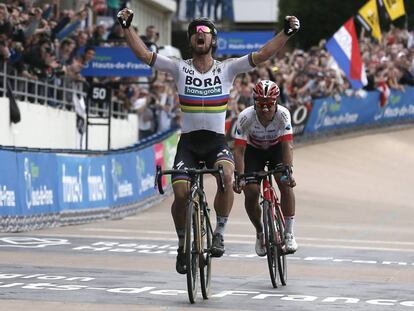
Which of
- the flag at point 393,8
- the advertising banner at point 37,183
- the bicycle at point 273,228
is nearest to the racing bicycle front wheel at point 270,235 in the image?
the bicycle at point 273,228

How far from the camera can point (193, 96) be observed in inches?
460

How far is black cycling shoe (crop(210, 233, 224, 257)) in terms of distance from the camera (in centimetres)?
1143

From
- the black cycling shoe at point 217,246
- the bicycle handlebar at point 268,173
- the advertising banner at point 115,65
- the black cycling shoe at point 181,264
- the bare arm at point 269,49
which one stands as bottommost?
the advertising banner at point 115,65

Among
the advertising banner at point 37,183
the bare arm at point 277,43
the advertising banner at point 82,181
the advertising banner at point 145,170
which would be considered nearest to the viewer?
the bare arm at point 277,43

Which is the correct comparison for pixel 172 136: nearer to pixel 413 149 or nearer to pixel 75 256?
pixel 413 149

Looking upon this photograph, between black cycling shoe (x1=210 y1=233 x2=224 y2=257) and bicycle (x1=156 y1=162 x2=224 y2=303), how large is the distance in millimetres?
38

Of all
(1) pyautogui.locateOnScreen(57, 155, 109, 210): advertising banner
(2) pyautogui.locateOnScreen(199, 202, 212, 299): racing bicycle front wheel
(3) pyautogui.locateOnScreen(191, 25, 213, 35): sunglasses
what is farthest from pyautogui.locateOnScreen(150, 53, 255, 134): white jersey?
(1) pyautogui.locateOnScreen(57, 155, 109, 210): advertising banner

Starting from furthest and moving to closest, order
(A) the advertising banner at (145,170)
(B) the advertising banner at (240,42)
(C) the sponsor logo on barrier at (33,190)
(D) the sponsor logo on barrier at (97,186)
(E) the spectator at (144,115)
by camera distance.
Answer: (B) the advertising banner at (240,42) → (E) the spectator at (144,115) → (A) the advertising banner at (145,170) → (D) the sponsor logo on barrier at (97,186) → (C) the sponsor logo on barrier at (33,190)

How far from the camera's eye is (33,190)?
1916 cm

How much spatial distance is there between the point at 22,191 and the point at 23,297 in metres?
7.87

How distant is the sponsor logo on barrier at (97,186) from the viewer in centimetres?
2142

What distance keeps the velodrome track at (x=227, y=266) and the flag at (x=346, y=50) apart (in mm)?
8757

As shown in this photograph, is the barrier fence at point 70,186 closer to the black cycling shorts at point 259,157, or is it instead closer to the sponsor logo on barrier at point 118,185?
the sponsor logo on barrier at point 118,185

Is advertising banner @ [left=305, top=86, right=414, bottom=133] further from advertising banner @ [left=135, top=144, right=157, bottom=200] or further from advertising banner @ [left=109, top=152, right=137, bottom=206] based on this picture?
advertising banner @ [left=109, top=152, right=137, bottom=206]
